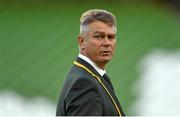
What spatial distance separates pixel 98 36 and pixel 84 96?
291 millimetres

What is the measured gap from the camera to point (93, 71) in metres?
2.26

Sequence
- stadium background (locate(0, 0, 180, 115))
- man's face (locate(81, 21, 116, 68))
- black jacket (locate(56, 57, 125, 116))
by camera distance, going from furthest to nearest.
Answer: stadium background (locate(0, 0, 180, 115)) → man's face (locate(81, 21, 116, 68)) → black jacket (locate(56, 57, 125, 116))

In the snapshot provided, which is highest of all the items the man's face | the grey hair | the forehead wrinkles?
the grey hair

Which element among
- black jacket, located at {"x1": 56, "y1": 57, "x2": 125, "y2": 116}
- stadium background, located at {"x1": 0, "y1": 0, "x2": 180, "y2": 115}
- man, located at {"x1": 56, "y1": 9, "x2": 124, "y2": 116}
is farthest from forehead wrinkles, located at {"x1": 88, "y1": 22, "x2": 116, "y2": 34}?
stadium background, located at {"x1": 0, "y1": 0, "x2": 180, "y2": 115}

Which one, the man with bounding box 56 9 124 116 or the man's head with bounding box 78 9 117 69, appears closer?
the man with bounding box 56 9 124 116

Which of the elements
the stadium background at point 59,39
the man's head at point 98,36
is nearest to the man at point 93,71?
the man's head at point 98,36

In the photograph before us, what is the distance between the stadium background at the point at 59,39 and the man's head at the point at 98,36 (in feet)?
12.7

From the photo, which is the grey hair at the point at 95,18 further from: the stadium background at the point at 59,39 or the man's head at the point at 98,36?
the stadium background at the point at 59,39

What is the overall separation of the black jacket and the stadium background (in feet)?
12.9

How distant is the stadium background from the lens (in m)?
6.57

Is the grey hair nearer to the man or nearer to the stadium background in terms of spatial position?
the man

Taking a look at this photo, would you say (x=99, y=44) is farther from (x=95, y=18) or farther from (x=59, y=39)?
(x=59, y=39)

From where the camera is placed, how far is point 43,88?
259 inches

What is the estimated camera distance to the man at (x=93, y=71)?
7.00 ft
